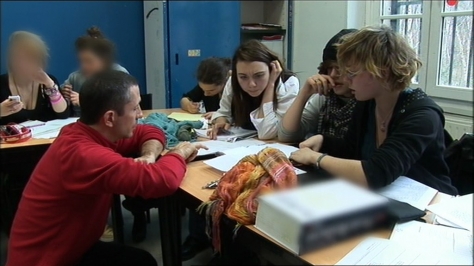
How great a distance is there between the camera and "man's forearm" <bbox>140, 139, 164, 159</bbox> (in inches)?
50.6

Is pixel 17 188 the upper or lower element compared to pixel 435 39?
lower

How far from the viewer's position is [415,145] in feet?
3.27

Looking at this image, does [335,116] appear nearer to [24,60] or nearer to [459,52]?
[459,52]

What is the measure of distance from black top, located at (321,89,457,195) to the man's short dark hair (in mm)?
584

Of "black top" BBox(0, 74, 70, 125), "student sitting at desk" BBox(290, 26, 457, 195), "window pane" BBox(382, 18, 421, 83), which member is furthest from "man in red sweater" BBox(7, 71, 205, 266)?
"black top" BBox(0, 74, 70, 125)

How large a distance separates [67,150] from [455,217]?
33.4 inches

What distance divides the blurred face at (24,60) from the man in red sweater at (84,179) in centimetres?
23

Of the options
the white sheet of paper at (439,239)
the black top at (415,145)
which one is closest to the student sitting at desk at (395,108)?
the black top at (415,145)

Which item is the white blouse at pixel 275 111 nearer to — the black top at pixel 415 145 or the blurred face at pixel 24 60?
the black top at pixel 415 145

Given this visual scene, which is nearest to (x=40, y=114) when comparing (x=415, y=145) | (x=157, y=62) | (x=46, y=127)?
(x=46, y=127)

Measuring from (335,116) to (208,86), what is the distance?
0.95 metres

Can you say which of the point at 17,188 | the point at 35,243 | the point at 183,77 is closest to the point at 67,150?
the point at 35,243

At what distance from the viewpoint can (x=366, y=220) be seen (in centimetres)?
31

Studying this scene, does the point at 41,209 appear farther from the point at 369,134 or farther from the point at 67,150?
the point at 369,134
